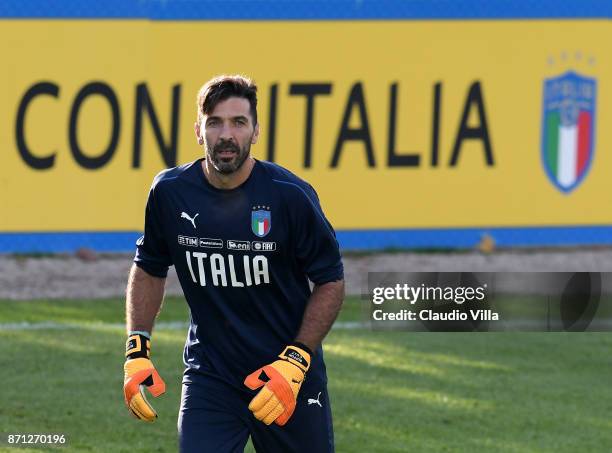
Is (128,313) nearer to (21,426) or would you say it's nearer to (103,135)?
(21,426)

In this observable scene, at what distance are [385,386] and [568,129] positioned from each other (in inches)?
186

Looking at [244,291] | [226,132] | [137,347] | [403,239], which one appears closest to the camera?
[226,132]

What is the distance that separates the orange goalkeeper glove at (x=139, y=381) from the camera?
17.7 feet

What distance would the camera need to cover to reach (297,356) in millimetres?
5309

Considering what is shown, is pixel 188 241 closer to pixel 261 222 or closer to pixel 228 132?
pixel 261 222

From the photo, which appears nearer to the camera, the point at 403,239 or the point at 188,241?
the point at 188,241

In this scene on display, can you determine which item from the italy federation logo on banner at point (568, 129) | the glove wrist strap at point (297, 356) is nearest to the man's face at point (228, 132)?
the glove wrist strap at point (297, 356)

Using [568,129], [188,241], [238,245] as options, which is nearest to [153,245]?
[188,241]

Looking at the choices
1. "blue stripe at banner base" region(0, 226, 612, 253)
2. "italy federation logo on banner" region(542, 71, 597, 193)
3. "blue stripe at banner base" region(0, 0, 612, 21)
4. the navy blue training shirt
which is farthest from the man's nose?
"italy federation logo on banner" region(542, 71, 597, 193)

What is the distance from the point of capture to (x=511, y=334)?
11117 millimetres

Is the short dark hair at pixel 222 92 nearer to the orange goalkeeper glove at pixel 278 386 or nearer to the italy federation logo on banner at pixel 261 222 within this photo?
the italy federation logo on banner at pixel 261 222

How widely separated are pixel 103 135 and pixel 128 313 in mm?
7219

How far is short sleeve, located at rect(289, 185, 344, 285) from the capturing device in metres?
5.37

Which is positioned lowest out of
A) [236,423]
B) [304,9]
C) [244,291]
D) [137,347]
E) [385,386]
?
[385,386]
